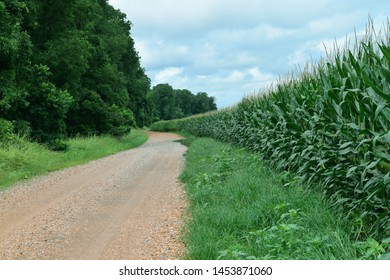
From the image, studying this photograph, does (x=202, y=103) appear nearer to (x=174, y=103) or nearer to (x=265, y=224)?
(x=174, y=103)

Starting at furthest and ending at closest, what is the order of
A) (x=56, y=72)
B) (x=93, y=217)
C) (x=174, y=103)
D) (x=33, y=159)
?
(x=174, y=103) < (x=56, y=72) < (x=33, y=159) < (x=93, y=217)

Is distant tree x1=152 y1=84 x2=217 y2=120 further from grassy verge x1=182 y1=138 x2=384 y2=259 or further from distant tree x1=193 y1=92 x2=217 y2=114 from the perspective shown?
grassy verge x1=182 y1=138 x2=384 y2=259

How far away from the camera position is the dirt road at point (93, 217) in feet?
18.8

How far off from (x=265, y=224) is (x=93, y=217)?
3.34m

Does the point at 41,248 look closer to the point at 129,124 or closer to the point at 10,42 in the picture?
the point at 10,42

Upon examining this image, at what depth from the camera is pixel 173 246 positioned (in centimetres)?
567

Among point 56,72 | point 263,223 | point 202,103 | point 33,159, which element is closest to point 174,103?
point 202,103

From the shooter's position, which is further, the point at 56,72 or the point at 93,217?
the point at 56,72

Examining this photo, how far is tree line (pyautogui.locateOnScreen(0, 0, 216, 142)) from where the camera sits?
1680 cm

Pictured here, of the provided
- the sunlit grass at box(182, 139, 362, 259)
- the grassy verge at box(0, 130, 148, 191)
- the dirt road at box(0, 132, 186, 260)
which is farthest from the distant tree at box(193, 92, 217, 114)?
the sunlit grass at box(182, 139, 362, 259)

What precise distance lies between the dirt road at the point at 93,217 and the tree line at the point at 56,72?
6.20 m

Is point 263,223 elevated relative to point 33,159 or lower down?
lower down

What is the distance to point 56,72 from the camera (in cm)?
2222

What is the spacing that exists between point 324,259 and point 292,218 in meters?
1.28
